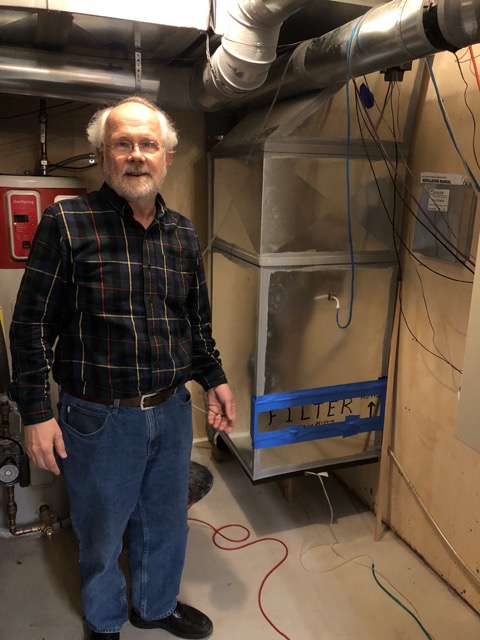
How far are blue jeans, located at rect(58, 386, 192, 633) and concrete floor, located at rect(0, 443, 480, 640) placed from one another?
188 mm

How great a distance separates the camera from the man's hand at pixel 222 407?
5.35ft

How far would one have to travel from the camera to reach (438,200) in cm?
175

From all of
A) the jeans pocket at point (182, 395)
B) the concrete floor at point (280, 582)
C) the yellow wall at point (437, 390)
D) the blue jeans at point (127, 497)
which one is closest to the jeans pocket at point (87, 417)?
the blue jeans at point (127, 497)

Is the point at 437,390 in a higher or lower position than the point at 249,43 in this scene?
lower

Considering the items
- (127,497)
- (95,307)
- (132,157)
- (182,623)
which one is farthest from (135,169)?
(182,623)

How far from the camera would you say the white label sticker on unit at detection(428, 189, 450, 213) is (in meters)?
1.72

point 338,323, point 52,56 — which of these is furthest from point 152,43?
point 338,323

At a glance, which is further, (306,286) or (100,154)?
(306,286)

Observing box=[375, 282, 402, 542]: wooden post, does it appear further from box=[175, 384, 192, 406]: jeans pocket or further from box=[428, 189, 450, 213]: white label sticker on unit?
box=[175, 384, 192, 406]: jeans pocket

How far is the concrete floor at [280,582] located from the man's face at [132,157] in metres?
1.38

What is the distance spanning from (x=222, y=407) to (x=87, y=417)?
0.45 meters

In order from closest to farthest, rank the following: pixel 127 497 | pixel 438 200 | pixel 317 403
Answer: pixel 127 497 < pixel 438 200 < pixel 317 403

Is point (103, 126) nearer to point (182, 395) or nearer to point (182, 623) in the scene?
point (182, 395)

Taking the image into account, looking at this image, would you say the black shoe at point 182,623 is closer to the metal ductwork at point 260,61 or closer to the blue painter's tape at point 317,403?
the blue painter's tape at point 317,403
